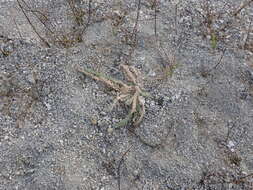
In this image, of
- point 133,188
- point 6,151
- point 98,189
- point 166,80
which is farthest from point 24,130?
point 166,80

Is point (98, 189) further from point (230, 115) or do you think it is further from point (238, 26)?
point (238, 26)

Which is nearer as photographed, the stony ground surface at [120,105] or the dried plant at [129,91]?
the stony ground surface at [120,105]

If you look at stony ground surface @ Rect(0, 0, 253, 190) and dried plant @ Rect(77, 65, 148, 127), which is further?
dried plant @ Rect(77, 65, 148, 127)
